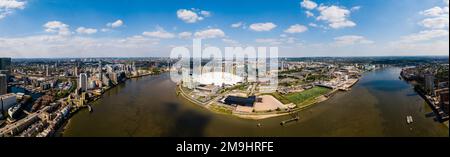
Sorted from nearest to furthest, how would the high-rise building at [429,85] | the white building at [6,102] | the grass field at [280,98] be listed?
the white building at [6,102] → the grass field at [280,98] → the high-rise building at [429,85]

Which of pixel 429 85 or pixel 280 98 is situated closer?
pixel 280 98

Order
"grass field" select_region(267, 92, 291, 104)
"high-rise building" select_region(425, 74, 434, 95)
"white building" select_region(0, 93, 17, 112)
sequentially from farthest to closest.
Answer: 1. "high-rise building" select_region(425, 74, 434, 95)
2. "grass field" select_region(267, 92, 291, 104)
3. "white building" select_region(0, 93, 17, 112)

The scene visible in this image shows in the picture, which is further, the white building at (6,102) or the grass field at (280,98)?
the grass field at (280,98)

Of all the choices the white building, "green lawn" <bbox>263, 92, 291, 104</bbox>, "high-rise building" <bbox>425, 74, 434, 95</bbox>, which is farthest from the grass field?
the white building

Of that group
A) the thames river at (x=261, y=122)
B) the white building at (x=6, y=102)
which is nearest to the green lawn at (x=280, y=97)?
the thames river at (x=261, y=122)

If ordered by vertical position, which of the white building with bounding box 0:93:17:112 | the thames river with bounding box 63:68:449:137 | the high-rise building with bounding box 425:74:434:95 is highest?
the high-rise building with bounding box 425:74:434:95

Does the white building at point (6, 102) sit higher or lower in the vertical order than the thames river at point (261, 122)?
higher

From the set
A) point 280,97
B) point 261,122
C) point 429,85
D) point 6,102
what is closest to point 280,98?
point 280,97

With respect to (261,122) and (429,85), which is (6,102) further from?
(429,85)

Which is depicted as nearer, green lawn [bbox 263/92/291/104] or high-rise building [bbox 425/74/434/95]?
green lawn [bbox 263/92/291/104]

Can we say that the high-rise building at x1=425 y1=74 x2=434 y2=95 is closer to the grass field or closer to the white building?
the grass field

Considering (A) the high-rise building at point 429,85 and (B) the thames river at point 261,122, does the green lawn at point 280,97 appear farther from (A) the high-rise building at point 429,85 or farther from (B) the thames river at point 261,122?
(A) the high-rise building at point 429,85

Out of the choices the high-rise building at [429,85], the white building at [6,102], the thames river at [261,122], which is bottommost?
the thames river at [261,122]
